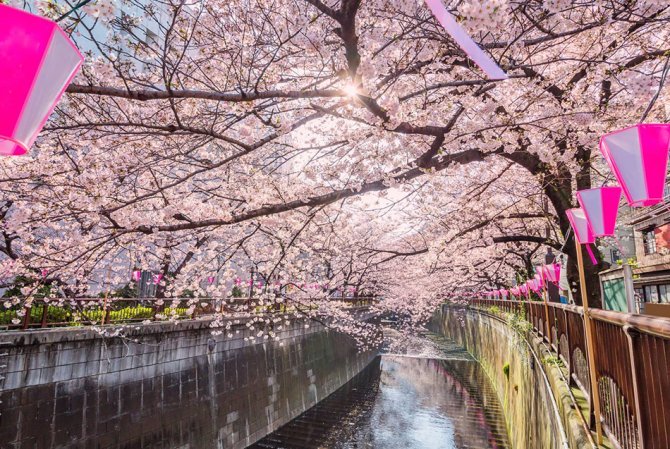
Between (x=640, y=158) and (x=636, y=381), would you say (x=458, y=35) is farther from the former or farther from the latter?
(x=636, y=381)

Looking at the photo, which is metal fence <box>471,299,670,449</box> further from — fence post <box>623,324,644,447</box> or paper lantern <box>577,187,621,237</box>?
paper lantern <box>577,187,621,237</box>

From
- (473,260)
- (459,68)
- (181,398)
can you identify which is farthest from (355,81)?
(473,260)

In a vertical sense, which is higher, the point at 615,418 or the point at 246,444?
the point at 615,418

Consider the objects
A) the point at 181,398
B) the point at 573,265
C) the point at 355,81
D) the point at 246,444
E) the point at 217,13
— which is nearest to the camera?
the point at 355,81

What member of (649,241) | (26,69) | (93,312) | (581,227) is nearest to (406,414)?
(93,312)

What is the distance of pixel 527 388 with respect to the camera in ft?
39.7

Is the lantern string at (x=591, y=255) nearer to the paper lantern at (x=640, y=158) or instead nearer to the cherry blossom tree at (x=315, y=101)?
the cherry blossom tree at (x=315, y=101)

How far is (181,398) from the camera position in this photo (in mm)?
12680

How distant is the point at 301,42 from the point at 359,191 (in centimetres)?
232

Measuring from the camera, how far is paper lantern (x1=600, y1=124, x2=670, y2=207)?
11.5ft

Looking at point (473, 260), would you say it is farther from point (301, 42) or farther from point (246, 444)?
point (301, 42)

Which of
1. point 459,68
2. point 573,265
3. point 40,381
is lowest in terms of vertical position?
point 40,381

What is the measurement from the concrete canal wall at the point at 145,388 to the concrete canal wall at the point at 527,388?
371 inches

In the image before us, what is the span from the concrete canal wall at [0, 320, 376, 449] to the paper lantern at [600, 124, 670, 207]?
1039 centimetres
